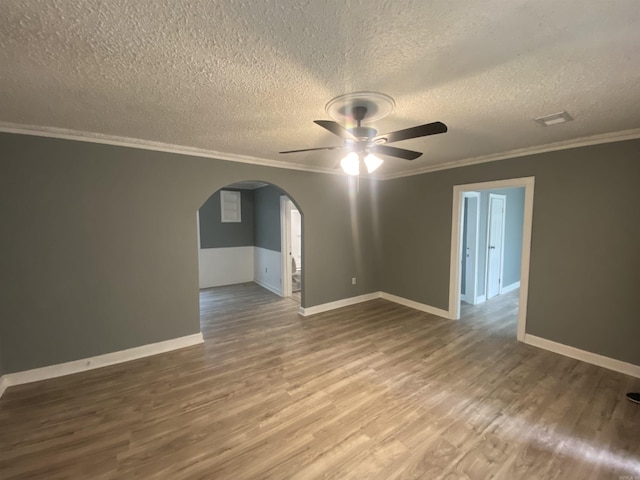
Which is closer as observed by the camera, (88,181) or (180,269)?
(88,181)

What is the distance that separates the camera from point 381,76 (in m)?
1.66

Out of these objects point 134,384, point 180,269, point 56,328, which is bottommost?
point 134,384

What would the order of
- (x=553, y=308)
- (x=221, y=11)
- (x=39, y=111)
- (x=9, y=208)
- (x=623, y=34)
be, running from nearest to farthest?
(x=221, y=11)
(x=623, y=34)
(x=39, y=111)
(x=9, y=208)
(x=553, y=308)

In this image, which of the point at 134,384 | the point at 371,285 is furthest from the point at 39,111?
the point at 371,285

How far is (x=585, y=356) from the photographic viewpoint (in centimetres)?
304

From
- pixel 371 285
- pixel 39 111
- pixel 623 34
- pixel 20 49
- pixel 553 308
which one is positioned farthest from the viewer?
pixel 371 285

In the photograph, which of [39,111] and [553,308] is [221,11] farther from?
[553,308]

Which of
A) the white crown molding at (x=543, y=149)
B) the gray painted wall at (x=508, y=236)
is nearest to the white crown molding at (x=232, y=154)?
the white crown molding at (x=543, y=149)

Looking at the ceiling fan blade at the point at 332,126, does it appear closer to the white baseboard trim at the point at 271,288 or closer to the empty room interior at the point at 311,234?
the empty room interior at the point at 311,234

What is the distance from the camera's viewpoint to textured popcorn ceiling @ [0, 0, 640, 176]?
3.85 ft

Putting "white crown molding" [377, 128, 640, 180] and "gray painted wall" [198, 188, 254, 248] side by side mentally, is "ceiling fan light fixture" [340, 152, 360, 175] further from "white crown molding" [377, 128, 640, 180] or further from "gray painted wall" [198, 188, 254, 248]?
"gray painted wall" [198, 188, 254, 248]

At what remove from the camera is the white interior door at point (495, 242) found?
17.0 feet

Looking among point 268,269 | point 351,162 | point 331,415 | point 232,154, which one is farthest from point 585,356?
point 268,269

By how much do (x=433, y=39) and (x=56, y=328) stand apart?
13.1 ft
